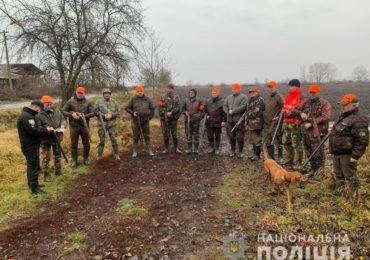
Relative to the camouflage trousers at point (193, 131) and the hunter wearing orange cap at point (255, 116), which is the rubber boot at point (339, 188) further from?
the camouflage trousers at point (193, 131)

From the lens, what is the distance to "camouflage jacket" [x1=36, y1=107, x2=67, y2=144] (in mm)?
8258

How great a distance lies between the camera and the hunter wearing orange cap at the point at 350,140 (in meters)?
6.21

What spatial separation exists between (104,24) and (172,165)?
8985 mm

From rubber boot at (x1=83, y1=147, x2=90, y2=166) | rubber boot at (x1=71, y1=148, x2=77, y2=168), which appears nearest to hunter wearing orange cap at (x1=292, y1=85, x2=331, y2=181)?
rubber boot at (x1=83, y1=147, x2=90, y2=166)

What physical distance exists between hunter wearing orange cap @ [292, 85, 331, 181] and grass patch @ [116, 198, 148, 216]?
4.21 m

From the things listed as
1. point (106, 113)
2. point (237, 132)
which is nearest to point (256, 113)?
point (237, 132)

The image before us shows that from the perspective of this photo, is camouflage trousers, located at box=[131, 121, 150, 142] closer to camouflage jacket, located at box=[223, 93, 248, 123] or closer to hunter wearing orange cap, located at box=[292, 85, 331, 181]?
camouflage jacket, located at box=[223, 93, 248, 123]

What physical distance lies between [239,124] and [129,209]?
500cm

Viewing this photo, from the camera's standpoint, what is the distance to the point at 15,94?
1219 inches

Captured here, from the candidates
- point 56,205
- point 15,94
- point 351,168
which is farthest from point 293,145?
point 15,94

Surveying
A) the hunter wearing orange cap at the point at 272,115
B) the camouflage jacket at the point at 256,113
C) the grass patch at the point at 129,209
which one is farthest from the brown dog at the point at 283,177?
the grass patch at the point at 129,209

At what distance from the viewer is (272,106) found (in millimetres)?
9414

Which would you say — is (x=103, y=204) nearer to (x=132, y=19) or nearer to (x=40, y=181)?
(x=40, y=181)

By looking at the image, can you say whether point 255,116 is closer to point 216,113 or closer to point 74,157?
point 216,113
